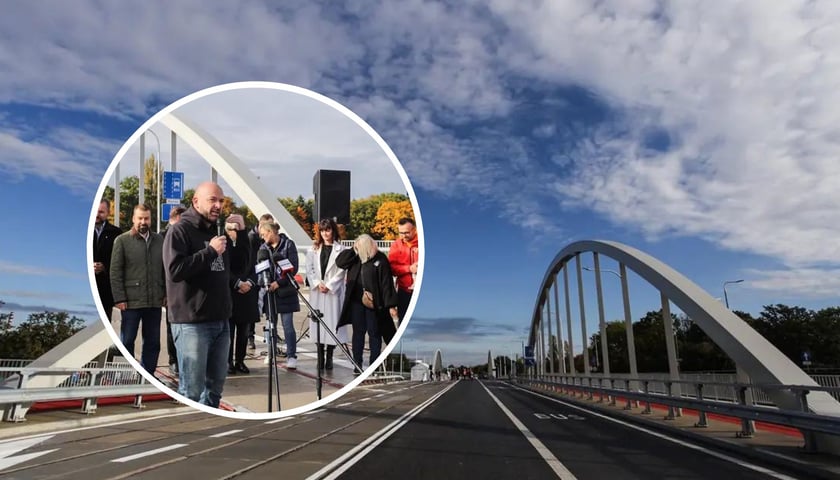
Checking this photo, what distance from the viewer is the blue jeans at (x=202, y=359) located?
3496 mm

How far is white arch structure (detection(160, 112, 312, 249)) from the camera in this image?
3.46 m

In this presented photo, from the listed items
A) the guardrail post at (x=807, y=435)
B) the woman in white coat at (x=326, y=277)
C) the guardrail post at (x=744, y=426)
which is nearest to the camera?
the woman in white coat at (x=326, y=277)

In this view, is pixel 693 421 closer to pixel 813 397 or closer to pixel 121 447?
pixel 813 397

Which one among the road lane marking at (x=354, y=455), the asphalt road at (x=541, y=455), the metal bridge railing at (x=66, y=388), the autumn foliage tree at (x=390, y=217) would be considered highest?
the autumn foliage tree at (x=390, y=217)

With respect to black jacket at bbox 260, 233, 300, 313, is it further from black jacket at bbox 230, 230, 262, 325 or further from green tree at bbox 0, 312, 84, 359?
green tree at bbox 0, 312, 84, 359

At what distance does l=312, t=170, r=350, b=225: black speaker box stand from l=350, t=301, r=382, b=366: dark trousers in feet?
1.65

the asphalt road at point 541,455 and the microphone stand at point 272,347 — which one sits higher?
the microphone stand at point 272,347

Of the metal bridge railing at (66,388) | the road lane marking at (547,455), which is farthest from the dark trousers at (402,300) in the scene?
the road lane marking at (547,455)

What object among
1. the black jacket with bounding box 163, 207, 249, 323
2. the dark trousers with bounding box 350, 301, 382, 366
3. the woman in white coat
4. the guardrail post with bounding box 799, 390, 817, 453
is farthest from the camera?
the guardrail post with bounding box 799, 390, 817, 453

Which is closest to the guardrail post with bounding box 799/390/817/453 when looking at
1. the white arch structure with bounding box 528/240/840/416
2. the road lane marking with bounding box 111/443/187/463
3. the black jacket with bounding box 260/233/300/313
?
the white arch structure with bounding box 528/240/840/416

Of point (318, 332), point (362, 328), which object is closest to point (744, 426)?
point (362, 328)

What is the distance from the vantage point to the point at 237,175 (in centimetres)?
346

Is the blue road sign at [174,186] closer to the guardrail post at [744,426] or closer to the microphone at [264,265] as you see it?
the microphone at [264,265]

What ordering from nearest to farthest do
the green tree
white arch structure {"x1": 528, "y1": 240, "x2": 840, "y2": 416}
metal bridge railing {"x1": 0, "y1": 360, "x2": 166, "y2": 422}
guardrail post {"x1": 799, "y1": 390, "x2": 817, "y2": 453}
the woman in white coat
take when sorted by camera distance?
the woman in white coat < metal bridge railing {"x1": 0, "y1": 360, "x2": 166, "y2": 422} < guardrail post {"x1": 799, "y1": 390, "x2": 817, "y2": 453} < white arch structure {"x1": 528, "y1": 240, "x2": 840, "y2": 416} < the green tree
